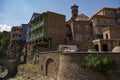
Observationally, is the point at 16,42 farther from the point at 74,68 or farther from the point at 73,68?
the point at 74,68

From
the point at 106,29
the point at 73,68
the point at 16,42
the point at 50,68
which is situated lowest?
the point at 50,68

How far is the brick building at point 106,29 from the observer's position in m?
30.5

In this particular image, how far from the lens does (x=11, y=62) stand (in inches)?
1761

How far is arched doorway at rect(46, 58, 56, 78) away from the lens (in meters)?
24.7

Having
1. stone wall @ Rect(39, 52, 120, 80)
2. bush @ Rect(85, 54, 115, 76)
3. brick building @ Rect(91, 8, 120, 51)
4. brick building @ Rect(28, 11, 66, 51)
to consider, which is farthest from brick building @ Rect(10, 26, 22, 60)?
bush @ Rect(85, 54, 115, 76)

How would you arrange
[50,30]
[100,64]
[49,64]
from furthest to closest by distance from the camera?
[50,30], [49,64], [100,64]

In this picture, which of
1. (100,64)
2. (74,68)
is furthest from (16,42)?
(100,64)

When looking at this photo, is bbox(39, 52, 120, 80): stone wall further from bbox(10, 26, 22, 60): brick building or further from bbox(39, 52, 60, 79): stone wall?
bbox(10, 26, 22, 60): brick building

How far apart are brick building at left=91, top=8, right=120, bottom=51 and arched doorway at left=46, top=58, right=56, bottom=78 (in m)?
11.6

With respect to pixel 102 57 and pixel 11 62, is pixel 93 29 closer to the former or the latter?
pixel 102 57

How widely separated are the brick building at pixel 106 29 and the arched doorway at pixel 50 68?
11.6 meters

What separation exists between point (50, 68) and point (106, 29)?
1795 centimetres

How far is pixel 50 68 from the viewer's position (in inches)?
1016

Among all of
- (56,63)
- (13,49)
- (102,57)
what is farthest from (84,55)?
(13,49)
